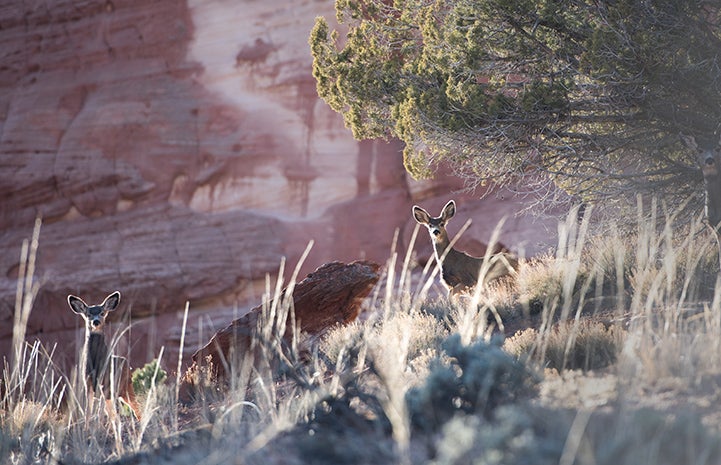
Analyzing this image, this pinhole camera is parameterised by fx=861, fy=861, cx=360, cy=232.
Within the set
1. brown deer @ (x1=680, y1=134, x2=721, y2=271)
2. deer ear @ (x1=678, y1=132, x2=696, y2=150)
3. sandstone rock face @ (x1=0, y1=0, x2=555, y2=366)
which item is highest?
deer ear @ (x1=678, y1=132, x2=696, y2=150)

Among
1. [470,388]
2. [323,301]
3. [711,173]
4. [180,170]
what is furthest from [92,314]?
[180,170]

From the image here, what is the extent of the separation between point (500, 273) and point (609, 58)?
3.08 metres

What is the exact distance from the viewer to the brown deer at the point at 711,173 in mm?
9555

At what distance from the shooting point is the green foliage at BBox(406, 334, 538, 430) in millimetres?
4824

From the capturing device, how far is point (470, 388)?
4941 millimetres

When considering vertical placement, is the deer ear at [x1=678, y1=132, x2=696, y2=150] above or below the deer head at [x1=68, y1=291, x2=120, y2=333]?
above

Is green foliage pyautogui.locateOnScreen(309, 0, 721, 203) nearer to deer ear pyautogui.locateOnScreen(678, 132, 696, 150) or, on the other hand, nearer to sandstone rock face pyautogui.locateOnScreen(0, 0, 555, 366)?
deer ear pyautogui.locateOnScreen(678, 132, 696, 150)

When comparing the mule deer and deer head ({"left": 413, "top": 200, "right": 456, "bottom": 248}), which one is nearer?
the mule deer

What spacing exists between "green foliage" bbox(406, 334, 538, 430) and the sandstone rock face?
19.4m

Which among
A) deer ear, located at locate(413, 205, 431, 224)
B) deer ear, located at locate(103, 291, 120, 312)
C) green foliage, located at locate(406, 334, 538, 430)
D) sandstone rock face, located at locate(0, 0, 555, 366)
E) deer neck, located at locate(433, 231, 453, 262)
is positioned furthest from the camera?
sandstone rock face, located at locate(0, 0, 555, 366)

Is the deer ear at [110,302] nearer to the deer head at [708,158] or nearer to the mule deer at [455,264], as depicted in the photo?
the mule deer at [455,264]

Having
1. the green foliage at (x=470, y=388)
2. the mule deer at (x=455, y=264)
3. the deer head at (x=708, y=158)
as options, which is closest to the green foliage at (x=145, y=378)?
the mule deer at (x=455, y=264)

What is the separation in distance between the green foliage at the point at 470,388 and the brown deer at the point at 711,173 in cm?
511

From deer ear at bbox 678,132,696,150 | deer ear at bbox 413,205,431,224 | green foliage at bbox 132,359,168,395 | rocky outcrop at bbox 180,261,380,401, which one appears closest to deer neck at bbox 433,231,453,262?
deer ear at bbox 413,205,431,224
